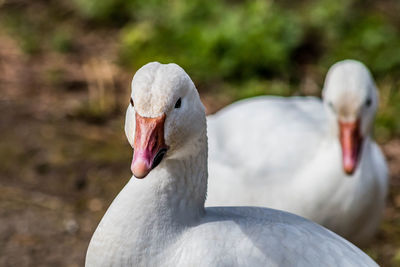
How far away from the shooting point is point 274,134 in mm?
4684

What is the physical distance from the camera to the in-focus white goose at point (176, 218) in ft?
8.91

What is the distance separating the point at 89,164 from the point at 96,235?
3.03 meters

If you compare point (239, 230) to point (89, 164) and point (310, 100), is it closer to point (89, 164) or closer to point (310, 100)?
point (310, 100)

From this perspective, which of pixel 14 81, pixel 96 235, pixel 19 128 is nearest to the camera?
pixel 96 235

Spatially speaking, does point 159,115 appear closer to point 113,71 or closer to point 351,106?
point 351,106

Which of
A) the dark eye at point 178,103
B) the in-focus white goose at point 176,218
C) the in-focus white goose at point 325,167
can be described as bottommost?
the in-focus white goose at point 325,167

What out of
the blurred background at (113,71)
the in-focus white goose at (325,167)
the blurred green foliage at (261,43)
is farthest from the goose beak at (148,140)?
the blurred green foliage at (261,43)

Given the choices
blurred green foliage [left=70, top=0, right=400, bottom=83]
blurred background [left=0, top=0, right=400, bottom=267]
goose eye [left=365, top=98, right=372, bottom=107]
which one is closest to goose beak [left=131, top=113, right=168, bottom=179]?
goose eye [left=365, top=98, right=372, bottom=107]

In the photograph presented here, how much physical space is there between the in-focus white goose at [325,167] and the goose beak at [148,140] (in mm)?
1705

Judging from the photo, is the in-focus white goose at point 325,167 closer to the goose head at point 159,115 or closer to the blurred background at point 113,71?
the blurred background at point 113,71

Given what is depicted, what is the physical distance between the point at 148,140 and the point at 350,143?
186 cm

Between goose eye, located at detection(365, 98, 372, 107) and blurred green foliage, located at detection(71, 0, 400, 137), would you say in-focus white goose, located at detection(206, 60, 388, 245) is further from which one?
blurred green foliage, located at detection(71, 0, 400, 137)

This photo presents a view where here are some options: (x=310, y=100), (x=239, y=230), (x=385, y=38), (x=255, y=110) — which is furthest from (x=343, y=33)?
(x=239, y=230)

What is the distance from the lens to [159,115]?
2.69 meters
